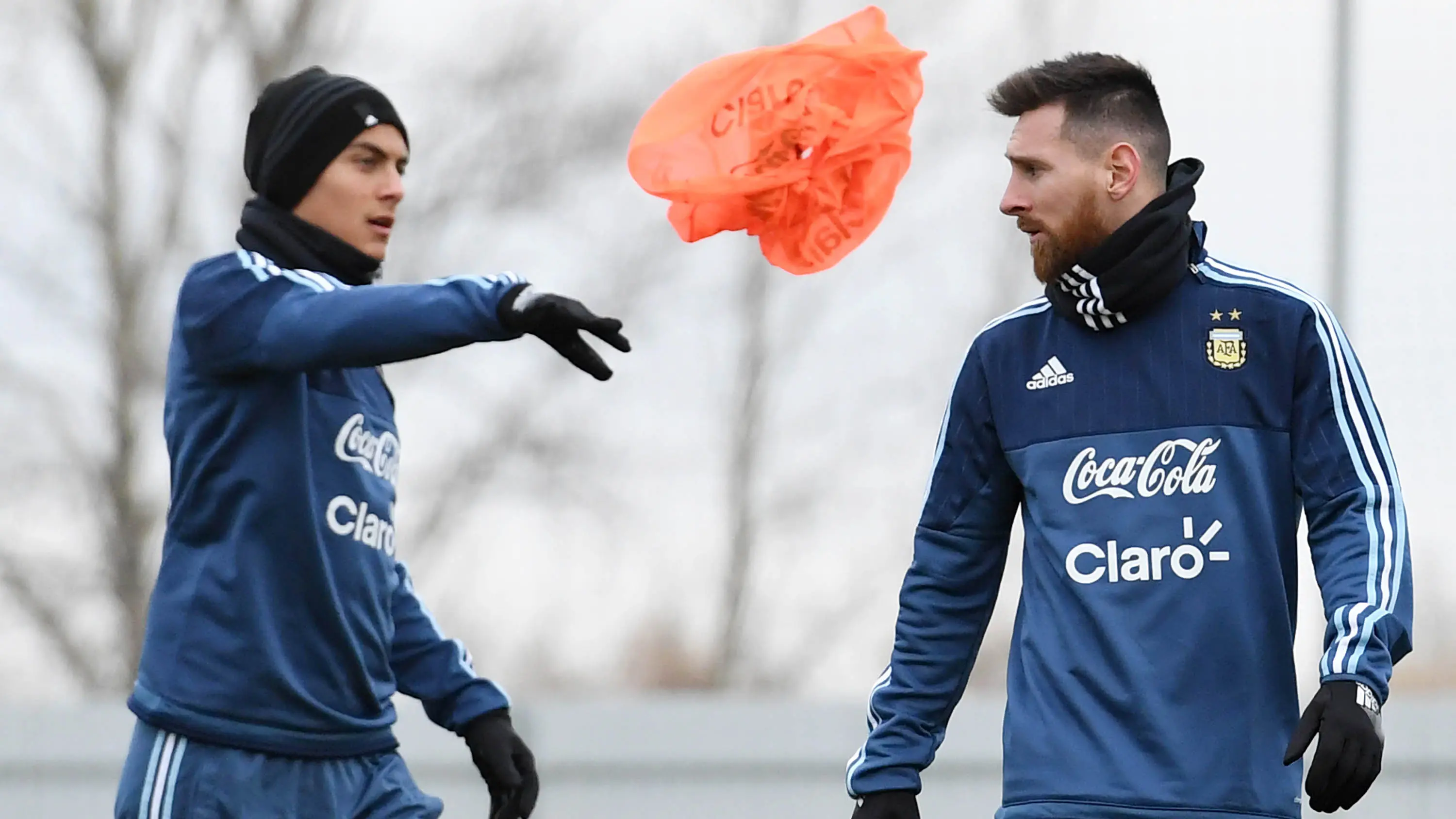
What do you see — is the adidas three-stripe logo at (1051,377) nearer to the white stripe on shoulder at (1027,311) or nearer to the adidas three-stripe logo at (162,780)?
the white stripe on shoulder at (1027,311)

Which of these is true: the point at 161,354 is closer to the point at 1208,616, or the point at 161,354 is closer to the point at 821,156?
the point at 821,156

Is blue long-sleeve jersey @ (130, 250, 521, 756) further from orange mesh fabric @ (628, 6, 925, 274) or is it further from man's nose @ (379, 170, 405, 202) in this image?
orange mesh fabric @ (628, 6, 925, 274)

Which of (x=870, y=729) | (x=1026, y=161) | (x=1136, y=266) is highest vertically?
(x=1026, y=161)

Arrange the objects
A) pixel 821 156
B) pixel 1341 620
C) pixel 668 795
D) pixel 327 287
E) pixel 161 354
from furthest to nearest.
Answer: pixel 161 354, pixel 668 795, pixel 821 156, pixel 327 287, pixel 1341 620

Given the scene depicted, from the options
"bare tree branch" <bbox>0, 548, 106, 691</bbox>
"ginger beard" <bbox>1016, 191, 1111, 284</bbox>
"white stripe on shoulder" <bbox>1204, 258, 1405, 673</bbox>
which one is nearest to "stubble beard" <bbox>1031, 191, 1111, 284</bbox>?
"ginger beard" <bbox>1016, 191, 1111, 284</bbox>

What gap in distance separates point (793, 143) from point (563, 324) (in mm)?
895

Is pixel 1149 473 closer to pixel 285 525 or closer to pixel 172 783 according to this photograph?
pixel 285 525

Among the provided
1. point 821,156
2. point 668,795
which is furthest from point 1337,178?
point 821,156

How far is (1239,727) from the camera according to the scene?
3.20 metres

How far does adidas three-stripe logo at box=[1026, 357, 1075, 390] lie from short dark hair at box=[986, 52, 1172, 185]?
0.38 metres

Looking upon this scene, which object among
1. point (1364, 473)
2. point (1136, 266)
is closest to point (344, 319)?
point (1136, 266)

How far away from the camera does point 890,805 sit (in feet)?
11.6

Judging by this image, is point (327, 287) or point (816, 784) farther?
point (816, 784)

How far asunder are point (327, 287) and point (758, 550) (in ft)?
17.2
